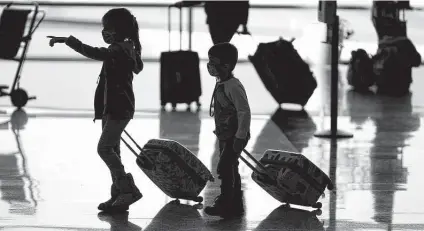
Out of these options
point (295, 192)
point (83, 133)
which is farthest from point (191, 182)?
point (83, 133)

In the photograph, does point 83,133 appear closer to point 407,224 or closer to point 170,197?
point 170,197

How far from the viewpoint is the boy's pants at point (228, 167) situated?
7039 mm

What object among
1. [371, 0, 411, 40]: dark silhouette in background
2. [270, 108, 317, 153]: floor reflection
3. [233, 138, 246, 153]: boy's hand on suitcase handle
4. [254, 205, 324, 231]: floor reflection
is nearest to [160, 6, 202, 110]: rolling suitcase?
[270, 108, 317, 153]: floor reflection

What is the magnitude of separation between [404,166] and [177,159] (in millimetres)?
2548

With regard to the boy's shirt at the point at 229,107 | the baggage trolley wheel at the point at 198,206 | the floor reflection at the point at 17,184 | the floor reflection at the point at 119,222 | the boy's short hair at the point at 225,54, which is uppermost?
the boy's short hair at the point at 225,54

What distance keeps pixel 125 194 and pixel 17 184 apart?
128 cm

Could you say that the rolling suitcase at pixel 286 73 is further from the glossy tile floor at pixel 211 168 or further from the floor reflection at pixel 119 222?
the floor reflection at pixel 119 222

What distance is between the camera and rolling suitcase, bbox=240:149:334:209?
287 inches

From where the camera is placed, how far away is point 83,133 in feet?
35.8

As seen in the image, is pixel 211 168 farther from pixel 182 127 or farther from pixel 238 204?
pixel 182 127

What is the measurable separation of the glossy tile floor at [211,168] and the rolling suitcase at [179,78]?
12.4 inches

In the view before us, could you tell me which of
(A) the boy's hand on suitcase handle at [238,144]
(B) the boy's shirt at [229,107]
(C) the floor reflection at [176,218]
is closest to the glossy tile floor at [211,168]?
(C) the floor reflection at [176,218]

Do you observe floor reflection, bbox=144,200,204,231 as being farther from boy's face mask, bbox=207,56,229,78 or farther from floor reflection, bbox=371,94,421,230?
floor reflection, bbox=371,94,421,230

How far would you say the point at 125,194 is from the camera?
7.30m
